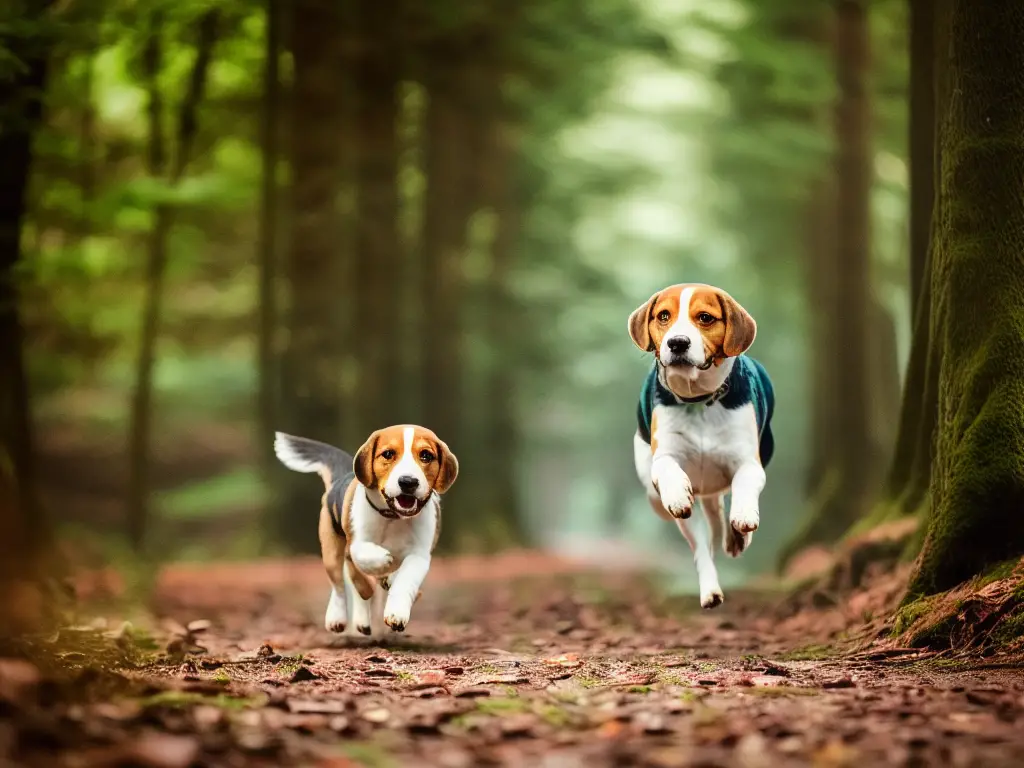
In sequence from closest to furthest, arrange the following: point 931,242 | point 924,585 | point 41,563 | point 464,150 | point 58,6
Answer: point 924,585 → point 931,242 → point 41,563 → point 58,6 → point 464,150

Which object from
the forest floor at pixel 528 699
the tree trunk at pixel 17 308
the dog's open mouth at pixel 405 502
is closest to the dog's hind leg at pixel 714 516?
the forest floor at pixel 528 699

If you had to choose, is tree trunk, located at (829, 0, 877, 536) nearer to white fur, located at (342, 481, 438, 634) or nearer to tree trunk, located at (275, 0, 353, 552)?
tree trunk, located at (275, 0, 353, 552)

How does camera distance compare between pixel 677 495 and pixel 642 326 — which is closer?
pixel 677 495

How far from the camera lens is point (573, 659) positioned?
698 cm

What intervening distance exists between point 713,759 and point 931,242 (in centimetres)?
578

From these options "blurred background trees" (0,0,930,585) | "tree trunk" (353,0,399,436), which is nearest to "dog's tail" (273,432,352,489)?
"blurred background trees" (0,0,930,585)

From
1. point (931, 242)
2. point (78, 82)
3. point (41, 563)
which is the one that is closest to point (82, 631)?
point (41, 563)

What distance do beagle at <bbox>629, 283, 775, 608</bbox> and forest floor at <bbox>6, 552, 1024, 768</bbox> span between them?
2.82 feet

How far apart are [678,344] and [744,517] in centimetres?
104

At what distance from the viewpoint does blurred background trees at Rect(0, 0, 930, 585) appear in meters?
17.5

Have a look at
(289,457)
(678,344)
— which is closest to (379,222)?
(289,457)

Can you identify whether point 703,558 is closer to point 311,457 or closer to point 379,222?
point 311,457

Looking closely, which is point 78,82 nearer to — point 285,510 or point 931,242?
point 285,510

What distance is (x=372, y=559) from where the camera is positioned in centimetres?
669
